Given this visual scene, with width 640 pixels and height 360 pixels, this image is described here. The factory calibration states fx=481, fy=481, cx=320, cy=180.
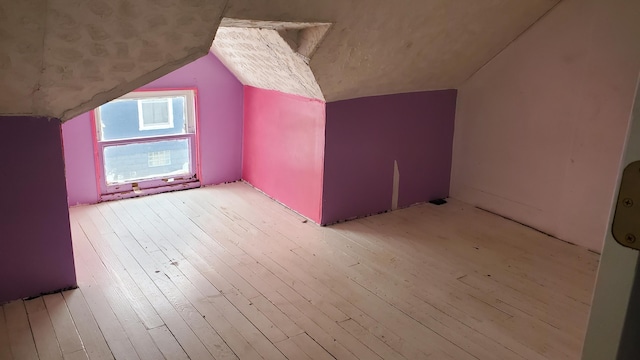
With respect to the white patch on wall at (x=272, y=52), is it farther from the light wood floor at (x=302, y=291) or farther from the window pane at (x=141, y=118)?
the light wood floor at (x=302, y=291)

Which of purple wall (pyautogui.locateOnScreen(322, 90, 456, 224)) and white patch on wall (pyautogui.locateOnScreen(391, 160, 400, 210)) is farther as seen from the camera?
white patch on wall (pyautogui.locateOnScreen(391, 160, 400, 210))

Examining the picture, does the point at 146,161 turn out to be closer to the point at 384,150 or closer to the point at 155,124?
the point at 155,124

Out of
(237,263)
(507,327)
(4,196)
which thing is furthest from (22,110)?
(507,327)

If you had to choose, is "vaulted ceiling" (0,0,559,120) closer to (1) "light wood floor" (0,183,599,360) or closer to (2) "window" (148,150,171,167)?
(1) "light wood floor" (0,183,599,360)

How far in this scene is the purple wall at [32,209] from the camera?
8.00 feet

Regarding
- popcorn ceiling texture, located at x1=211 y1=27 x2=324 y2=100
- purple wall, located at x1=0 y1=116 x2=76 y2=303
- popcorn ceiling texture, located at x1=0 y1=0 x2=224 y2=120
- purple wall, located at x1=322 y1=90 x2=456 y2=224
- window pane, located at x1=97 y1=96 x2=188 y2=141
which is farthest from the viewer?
window pane, located at x1=97 y1=96 x2=188 y2=141

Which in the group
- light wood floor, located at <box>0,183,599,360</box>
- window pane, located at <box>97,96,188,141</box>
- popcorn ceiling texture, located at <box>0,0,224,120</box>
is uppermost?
popcorn ceiling texture, located at <box>0,0,224,120</box>

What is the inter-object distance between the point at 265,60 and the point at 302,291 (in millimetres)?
1675

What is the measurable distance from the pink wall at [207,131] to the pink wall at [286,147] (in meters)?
0.12

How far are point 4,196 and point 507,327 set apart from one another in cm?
267

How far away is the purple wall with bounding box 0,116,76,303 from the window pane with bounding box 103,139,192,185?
1580 millimetres

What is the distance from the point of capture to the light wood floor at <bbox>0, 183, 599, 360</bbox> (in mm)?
2318

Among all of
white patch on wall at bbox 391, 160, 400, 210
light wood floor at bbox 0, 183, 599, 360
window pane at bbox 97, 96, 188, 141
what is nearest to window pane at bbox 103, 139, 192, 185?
window pane at bbox 97, 96, 188, 141

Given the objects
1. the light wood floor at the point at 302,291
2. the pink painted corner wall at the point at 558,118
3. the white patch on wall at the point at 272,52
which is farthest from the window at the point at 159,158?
the pink painted corner wall at the point at 558,118
